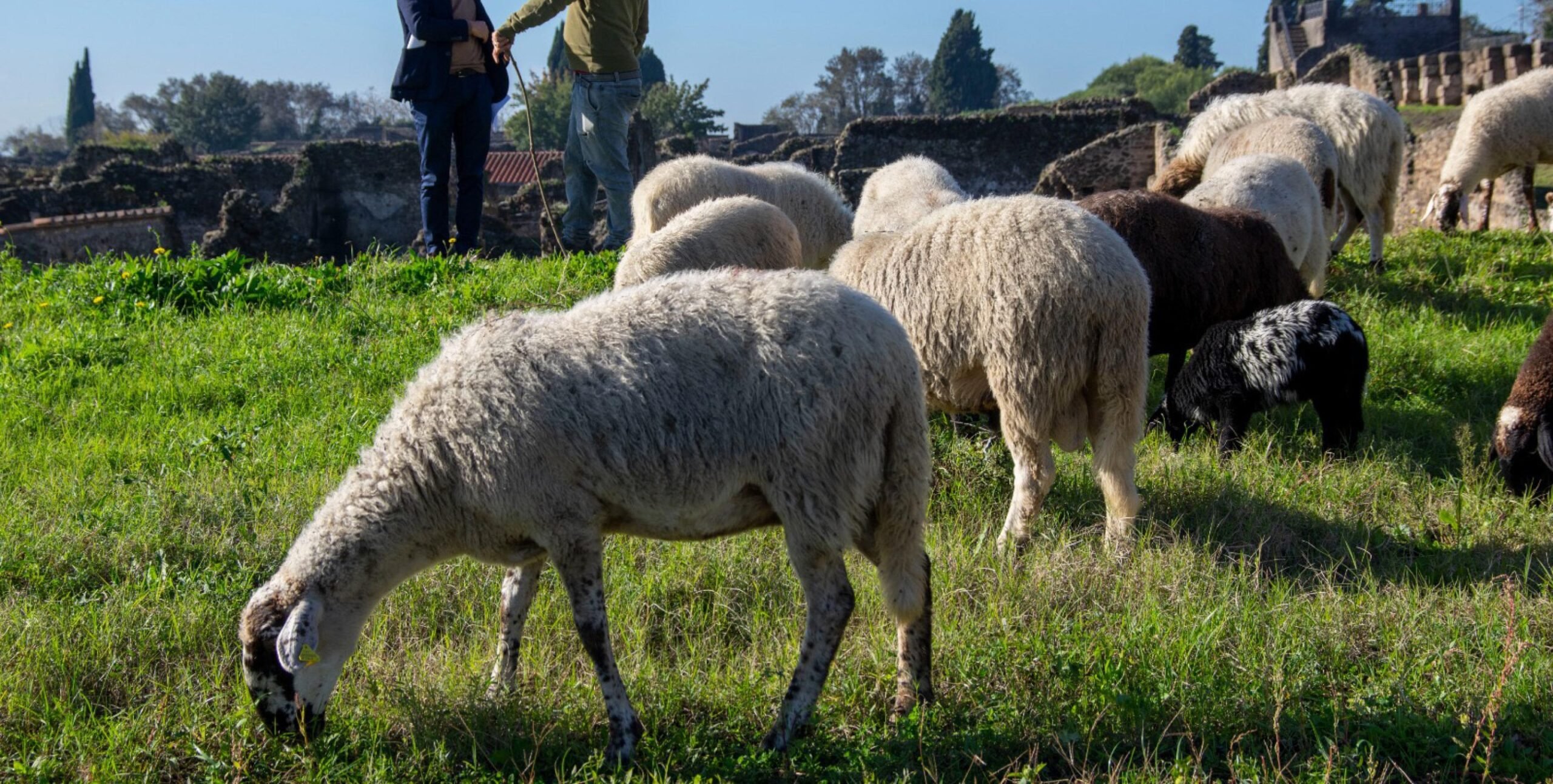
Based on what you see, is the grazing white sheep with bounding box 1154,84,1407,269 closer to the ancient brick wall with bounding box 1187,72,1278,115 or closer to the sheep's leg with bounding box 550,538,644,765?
the sheep's leg with bounding box 550,538,644,765

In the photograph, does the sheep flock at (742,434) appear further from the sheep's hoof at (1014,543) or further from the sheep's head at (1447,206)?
the sheep's head at (1447,206)

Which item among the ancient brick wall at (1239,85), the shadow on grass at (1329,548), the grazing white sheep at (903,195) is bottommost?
the shadow on grass at (1329,548)

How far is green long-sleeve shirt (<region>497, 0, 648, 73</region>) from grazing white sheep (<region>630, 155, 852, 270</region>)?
838mm

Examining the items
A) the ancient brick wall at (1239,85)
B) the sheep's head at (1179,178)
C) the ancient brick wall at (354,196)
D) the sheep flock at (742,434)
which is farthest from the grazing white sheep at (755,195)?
the ancient brick wall at (1239,85)

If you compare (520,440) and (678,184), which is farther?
(678,184)

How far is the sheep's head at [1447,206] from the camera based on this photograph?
41.5 feet

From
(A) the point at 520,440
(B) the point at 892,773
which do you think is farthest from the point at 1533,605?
(A) the point at 520,440

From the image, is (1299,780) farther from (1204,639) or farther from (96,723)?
(96,723)

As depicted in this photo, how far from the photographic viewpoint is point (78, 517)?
4.72 meters

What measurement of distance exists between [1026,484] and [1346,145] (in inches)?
273

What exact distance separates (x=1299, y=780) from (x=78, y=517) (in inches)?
178

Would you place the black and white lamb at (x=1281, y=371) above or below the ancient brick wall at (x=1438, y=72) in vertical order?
below

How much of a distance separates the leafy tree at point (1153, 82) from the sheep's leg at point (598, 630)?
52646 mm

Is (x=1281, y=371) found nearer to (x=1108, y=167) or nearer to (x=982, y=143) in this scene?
→ (x=1108, y=167)
